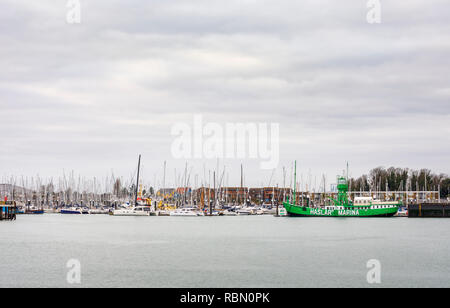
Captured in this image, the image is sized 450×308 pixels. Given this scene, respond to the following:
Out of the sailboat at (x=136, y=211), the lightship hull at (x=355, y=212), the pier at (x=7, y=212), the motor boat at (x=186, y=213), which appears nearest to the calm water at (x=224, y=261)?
the pier at (x=7, y=212)

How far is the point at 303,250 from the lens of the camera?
2522 inches

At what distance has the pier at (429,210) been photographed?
154m

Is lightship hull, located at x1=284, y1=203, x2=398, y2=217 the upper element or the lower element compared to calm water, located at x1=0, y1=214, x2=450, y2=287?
upper

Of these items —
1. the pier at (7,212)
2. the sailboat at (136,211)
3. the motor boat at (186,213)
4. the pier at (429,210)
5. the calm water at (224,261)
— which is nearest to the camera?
the calm water at (224,261)

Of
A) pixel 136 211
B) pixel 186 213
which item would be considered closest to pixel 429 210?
pixel 186 213

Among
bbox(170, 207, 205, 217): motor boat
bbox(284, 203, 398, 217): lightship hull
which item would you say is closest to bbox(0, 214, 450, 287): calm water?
bbox(284, 203, 398, 217): lightship hull

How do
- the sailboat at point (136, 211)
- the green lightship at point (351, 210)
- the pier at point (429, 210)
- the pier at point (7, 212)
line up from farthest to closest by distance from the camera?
the sailboat at point (136, 211)
the pier at point (429, 210)
the green lightship at point (351, 210)
the pier at point (7, 212)

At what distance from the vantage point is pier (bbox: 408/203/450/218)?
505 feet

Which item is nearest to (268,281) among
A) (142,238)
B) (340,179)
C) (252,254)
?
(252,254)

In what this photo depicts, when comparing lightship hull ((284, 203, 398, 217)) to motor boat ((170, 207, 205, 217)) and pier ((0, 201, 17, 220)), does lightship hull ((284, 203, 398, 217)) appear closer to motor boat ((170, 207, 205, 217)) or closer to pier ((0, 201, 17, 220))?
motor boat ((170, 207, 205, 217))

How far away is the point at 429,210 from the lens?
513 ft

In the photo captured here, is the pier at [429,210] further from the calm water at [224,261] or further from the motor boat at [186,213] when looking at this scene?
the calm water at [224,261]

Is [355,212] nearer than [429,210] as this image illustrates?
Yes

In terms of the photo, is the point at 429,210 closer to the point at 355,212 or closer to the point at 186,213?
the point at 355,212
